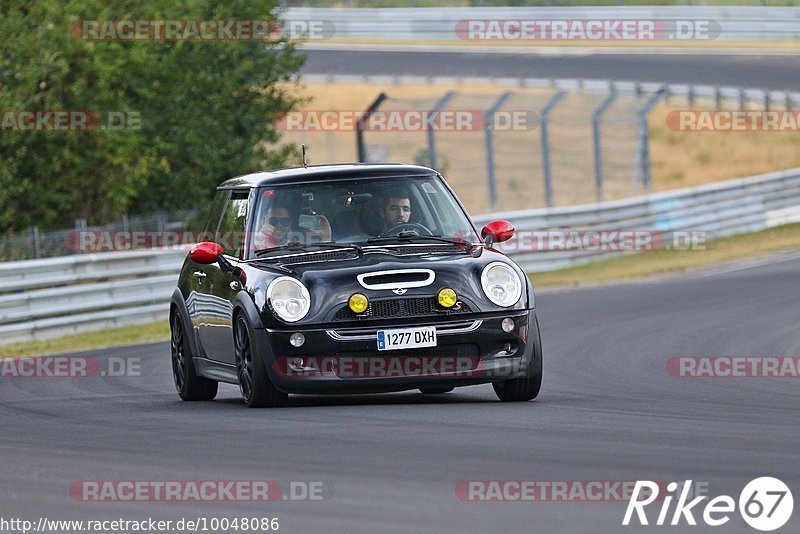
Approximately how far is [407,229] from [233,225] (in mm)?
1261

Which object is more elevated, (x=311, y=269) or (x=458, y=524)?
(x=311, y=269)

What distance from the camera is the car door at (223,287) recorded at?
403 inches

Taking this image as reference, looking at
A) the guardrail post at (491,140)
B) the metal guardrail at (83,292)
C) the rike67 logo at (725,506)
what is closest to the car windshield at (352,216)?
the rike67 logo at (725,506)

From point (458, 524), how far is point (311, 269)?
13.2ft

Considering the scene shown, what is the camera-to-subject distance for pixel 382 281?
368 inches

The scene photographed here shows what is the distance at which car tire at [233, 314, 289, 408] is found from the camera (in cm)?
947

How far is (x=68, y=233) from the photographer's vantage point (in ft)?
69.6

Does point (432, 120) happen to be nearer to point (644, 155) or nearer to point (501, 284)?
point (644, 155)

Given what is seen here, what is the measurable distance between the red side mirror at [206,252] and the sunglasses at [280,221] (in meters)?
0.45

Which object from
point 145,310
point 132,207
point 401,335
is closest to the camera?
point 401,335

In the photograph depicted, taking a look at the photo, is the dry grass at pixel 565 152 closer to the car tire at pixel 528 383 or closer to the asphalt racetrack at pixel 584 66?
the asphalt racetrack at pixel 584 66

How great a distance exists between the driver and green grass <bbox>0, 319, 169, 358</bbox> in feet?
24.7

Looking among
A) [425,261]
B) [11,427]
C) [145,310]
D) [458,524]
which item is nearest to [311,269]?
[425,261]

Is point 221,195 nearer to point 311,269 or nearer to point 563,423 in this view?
point 311,269
